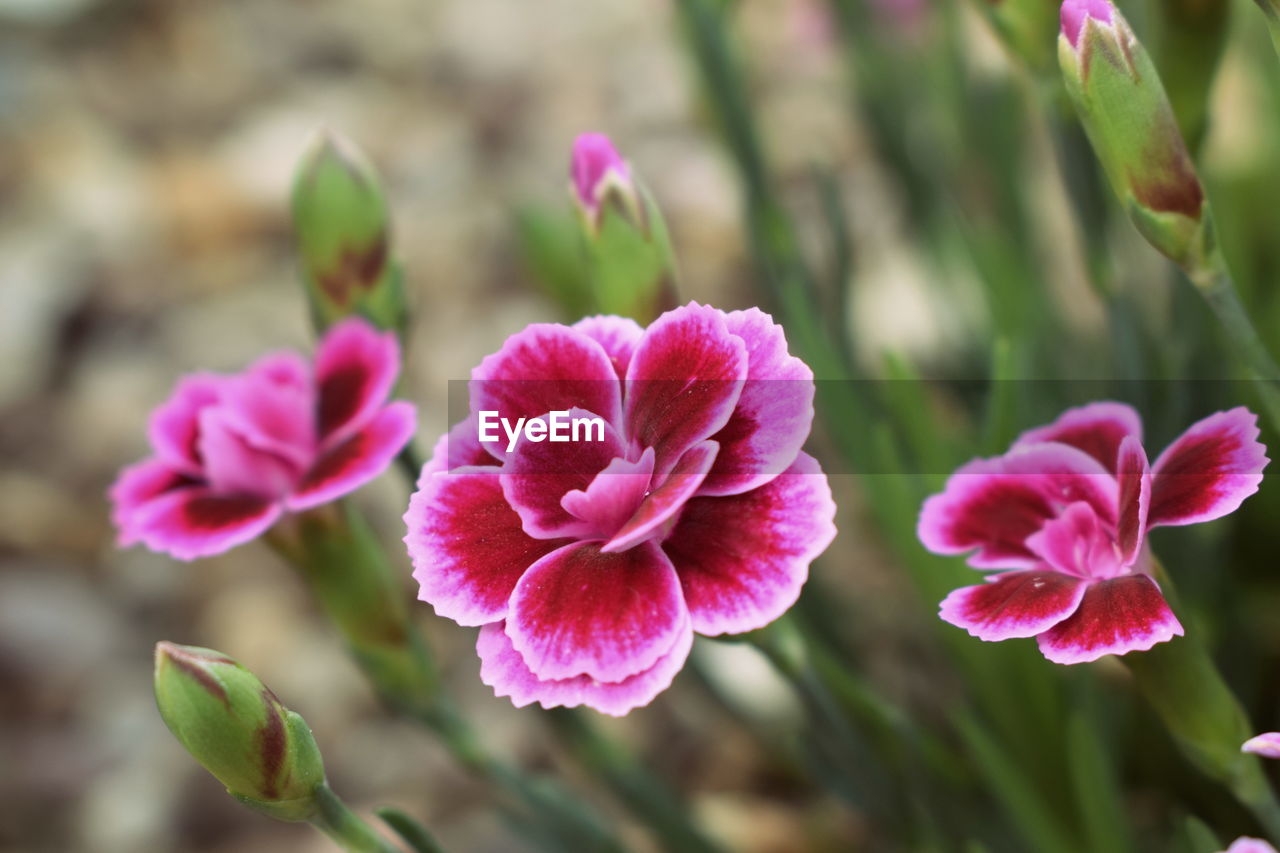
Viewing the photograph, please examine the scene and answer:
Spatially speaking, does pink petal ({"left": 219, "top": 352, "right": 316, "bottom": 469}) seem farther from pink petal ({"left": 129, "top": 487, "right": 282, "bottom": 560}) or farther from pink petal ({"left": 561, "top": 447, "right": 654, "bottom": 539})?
pink petal ({"left": 561, "top": 447, "right": 654, "bottom": 539})

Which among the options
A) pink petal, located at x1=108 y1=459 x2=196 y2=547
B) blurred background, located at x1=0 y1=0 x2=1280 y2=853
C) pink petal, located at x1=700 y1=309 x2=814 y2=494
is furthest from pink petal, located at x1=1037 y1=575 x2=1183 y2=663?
pink petal, located at x1=108 y1=459 x2=196 y2=547

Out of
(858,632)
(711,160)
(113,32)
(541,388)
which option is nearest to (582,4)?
(711,160)

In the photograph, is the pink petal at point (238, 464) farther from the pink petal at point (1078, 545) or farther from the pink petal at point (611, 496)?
the pink petal at point (1078, 545)

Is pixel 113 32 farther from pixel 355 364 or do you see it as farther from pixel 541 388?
pixel 541 388

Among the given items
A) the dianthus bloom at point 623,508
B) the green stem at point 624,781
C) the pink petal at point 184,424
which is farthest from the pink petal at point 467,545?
the green stem at point 624,781

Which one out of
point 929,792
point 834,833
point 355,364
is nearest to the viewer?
point 355,364

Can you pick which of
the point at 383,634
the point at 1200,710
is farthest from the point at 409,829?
the point at 1200,710
